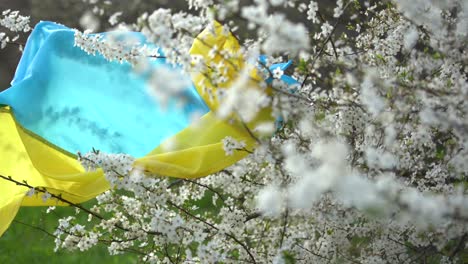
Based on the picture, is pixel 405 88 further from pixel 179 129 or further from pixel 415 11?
pixel 179 129

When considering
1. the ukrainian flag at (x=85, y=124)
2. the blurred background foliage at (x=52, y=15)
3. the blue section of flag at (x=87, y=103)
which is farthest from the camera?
the blurred background foliage at (x=52, y=15)

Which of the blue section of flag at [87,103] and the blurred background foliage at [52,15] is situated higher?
the blurred background foliage at [52,15]

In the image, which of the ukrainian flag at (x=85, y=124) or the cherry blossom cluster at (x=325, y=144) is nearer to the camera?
the cherry blossom cluster at (x=325, y=144)

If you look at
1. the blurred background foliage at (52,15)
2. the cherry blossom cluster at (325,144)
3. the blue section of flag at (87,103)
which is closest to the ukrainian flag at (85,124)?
the blue section of flag at (87,103)

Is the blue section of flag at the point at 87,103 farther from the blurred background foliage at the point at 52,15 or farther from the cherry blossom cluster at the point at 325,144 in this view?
the blurred background foliage at the point at 52,15

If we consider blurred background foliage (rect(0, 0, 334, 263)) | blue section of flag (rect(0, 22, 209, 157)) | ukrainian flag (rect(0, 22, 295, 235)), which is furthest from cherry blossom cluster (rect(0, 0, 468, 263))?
blurred background foliage (rect(0, 0, 334, 263))

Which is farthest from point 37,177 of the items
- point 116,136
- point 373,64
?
point 373,64

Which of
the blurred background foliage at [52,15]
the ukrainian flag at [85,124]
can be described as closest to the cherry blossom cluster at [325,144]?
the ukrainian flag at [85,124]

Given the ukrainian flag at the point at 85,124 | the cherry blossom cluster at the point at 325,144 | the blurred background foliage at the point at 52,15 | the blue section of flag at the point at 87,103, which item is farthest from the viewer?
the blurred background foliage at the point at 52,15

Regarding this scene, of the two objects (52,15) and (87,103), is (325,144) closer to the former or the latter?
(87,103)

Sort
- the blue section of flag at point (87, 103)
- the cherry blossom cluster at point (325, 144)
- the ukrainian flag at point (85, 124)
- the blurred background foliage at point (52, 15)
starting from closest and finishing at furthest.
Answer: the cherry blossom cluster at point (325, 144) < the ukrainian flag at point (85, 124) < the blue section of flag at point (87, 103) < the blurred background foliage at point (52, 15)
